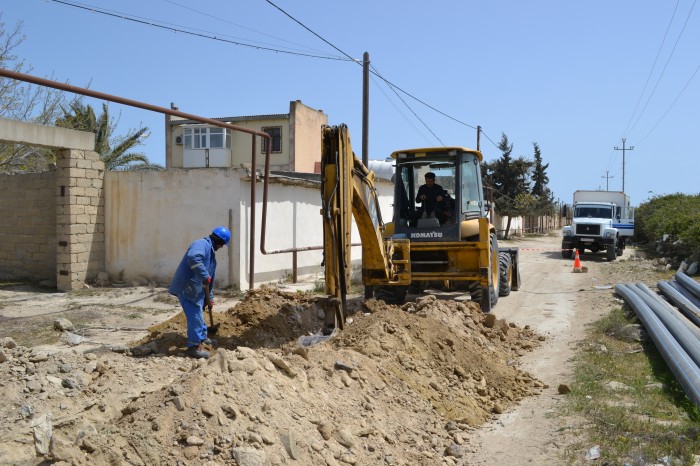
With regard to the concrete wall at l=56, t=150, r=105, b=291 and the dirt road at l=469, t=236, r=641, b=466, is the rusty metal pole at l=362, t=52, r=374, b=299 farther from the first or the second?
the concrete wall at l=56, t=150, r=105, b=291

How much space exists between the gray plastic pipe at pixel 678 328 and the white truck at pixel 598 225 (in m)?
14.2

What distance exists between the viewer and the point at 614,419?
19.0 ft

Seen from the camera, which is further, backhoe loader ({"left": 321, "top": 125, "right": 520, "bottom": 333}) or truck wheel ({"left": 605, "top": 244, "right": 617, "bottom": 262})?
truck wheel ({"left": 605, "top": 244, "right": 617, "bottom": 262})

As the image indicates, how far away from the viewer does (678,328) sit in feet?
28.1

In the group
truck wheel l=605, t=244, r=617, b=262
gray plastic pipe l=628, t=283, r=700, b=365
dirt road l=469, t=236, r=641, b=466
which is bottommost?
dirt road l=469, t=236, r=641, b=466

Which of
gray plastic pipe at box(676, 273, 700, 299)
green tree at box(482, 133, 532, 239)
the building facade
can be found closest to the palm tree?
the building facade

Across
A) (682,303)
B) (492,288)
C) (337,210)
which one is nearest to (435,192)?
(492,288)

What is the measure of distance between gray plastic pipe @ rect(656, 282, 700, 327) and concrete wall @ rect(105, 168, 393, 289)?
856 cm

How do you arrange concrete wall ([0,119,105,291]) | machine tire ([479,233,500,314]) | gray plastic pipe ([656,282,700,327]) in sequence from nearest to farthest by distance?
gray plastic pipe ([656,282,700,327]) < machine tire ([479,233,500,314]) < concrete wall ([0,119,105,291])

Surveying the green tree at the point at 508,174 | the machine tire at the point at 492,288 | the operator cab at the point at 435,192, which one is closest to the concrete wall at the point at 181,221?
the operator cab at the point at 435,192

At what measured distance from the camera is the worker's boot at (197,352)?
7422mm

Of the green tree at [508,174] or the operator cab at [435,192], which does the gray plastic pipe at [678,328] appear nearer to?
the operator cab at [435,192]

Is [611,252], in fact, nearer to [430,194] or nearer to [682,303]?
[682,303]

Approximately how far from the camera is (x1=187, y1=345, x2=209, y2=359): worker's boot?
7422mm
